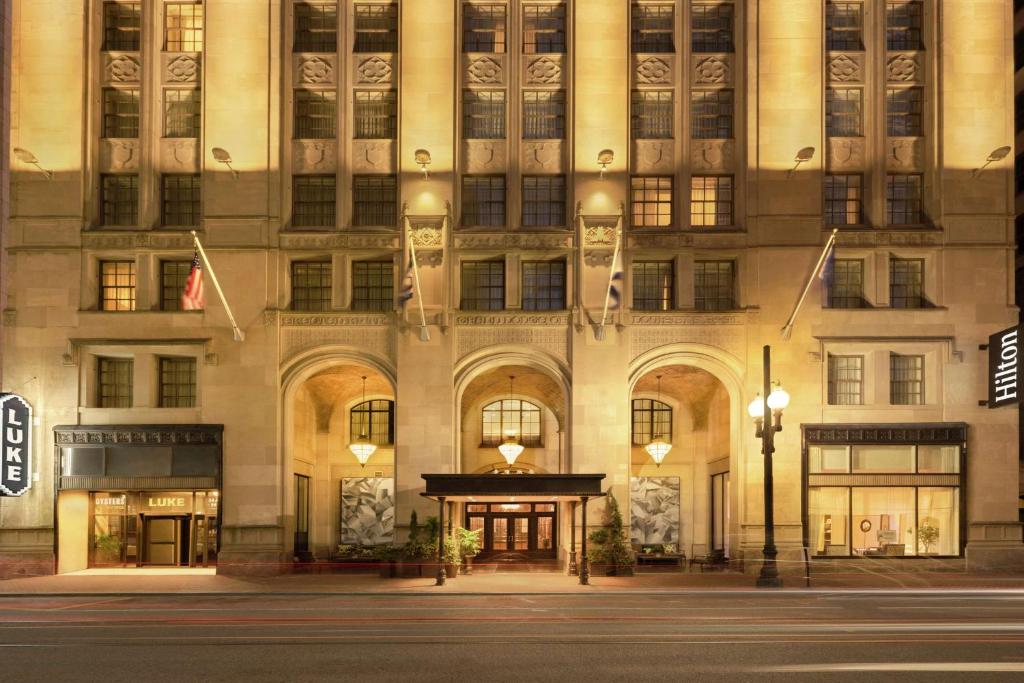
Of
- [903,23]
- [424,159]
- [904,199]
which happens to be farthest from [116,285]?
[903,23]

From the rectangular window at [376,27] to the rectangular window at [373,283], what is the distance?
8.04m

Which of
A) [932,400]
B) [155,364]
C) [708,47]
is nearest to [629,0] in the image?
[708,47]

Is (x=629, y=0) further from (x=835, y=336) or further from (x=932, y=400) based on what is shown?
(x=932, y=400)

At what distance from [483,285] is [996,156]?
1863 centimetres

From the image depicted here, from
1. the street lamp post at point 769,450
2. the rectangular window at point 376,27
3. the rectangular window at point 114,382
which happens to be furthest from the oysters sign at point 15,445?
the street lamp post at point 769,450

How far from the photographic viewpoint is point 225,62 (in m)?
39.9

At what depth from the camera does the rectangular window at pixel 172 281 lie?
4028 centimetres

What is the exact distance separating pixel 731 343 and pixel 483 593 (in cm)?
1413

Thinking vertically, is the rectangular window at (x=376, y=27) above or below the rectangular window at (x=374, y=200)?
above

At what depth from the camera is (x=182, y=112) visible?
40812mm

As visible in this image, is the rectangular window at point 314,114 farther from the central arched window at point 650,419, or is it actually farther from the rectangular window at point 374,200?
the central arched window at point 650,419

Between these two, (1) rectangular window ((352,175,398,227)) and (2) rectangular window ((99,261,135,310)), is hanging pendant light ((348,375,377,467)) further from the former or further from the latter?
(2) rectangular window ((99,261,135,310))

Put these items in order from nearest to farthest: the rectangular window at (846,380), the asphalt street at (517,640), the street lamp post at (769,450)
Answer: the asphalt street at (517,640) → the street lamp post at (769,450) → the rectangular window at (846,380)

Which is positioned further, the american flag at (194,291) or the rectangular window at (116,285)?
the rectangular window at (116,285)
